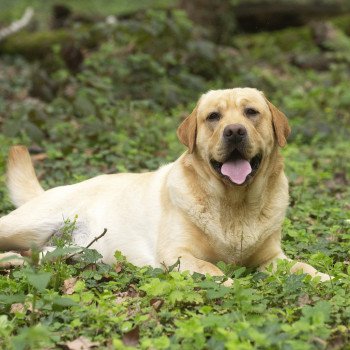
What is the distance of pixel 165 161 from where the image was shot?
7.44 m

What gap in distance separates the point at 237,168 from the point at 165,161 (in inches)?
114

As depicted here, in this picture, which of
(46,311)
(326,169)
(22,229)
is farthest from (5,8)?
(46,311)

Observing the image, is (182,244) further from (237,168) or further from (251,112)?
(251,112)

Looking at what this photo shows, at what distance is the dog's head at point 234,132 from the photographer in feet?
14.8

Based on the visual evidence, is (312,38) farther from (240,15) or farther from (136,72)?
(136,72)

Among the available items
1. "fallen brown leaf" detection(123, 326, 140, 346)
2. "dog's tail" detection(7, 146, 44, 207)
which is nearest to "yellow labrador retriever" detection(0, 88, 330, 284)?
"dog's tail" detection(7, 146, 44, 207)

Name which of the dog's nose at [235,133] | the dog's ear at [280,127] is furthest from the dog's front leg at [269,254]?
the dog's nose at [235,133]

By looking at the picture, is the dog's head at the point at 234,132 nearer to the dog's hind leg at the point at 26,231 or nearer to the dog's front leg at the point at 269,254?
the dog's front leg at the point at 269,254

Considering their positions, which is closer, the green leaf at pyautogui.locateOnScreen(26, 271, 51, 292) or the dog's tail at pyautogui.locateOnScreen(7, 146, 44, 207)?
the green leaf at pyautogui.locateOnScreen(26, 271, 51, 292)

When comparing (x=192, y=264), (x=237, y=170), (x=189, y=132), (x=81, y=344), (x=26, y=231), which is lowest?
(x=26, y=231)

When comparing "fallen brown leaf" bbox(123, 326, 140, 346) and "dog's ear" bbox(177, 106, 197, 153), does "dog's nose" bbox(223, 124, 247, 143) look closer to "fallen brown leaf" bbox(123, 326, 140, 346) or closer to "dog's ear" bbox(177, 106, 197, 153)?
"dog's ear" bbox(177, 106, 197, 153)

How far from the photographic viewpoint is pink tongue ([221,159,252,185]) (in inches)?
179

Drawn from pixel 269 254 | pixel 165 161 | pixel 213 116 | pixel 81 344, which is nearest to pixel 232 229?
pixel 269 254

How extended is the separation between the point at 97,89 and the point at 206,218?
5.14 m
